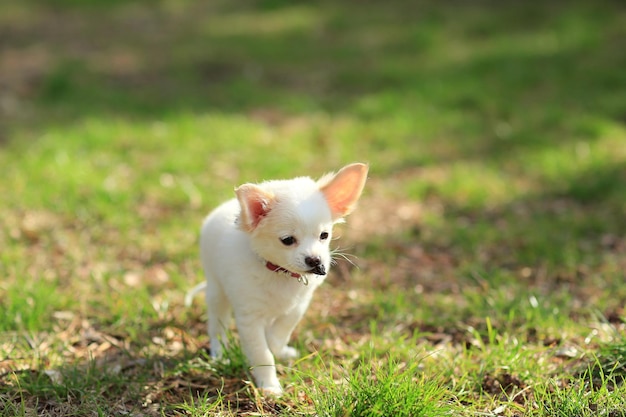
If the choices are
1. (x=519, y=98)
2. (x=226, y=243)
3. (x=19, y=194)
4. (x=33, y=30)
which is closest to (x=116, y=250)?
(x=19, y=194)

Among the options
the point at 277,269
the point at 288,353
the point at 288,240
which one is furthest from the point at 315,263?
the point at 288,353

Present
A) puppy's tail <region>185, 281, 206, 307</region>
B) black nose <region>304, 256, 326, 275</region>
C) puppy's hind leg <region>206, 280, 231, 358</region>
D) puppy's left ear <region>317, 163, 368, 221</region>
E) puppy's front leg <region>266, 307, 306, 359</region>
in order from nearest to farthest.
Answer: black nose <region>304, 256, 326, 275</region>
puppy's left ear <region>317, 163, 368, 221</region>
puppy's front leg <region>266, 307, 306, 359</region>
puppy's hind leg <region>206, 280, 231, 358</region>
puppy's tail <region>185, 281, 206, 307</region>

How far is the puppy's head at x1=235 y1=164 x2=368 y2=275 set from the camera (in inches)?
111

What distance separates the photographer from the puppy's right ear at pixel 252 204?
9.29 feet

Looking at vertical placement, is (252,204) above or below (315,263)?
above

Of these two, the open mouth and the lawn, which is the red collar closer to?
the open mouth

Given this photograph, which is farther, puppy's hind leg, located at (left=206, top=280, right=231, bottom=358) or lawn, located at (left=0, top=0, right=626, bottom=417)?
puppy's hind leg, located at (left=206, top=280, right=231, bottom=358)

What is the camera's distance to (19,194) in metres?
5.41

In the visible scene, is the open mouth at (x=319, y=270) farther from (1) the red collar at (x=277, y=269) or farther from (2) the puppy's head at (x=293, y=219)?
(1) the red collar at (x=277, y=269)

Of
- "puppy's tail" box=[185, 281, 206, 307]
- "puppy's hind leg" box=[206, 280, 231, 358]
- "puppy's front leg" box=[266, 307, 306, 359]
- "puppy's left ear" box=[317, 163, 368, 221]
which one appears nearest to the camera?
"puppy's left ear" box=[317, 163, 368, 221]

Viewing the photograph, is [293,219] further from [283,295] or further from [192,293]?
[192,293]

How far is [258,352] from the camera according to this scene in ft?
10.1

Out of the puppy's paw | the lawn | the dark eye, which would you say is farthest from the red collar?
the puppy's paw

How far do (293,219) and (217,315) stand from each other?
0.93 m
